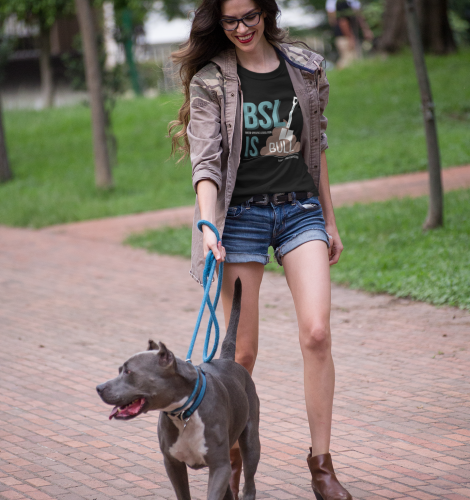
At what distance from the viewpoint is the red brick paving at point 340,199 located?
39.1 ft

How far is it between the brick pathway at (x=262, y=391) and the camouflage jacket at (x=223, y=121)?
135cm

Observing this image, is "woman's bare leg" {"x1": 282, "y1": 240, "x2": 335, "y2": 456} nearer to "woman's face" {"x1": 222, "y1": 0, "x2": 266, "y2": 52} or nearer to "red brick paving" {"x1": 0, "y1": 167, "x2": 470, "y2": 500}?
"red brick paving" {"x1": 0, "y1": 167, "x2": 470, "y2": 500}

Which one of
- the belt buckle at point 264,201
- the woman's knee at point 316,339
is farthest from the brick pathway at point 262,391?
the belt buckle at point 264,201

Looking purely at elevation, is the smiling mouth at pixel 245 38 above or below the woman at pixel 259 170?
above

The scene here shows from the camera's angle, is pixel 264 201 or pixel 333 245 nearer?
pixel 264 201

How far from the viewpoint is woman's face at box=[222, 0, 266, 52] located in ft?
11.4

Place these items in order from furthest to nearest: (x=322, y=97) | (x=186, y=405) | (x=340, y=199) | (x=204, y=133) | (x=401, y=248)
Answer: (x=340, y=199) < (x=401, y=248) < (x=322, y=97) < (x=204, y=133) < (x=186, y=405)

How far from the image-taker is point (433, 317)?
6699mm

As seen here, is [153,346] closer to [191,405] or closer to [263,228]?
[191,405]

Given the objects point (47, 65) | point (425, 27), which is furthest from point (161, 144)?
point (47, 65)

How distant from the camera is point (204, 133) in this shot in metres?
3.44

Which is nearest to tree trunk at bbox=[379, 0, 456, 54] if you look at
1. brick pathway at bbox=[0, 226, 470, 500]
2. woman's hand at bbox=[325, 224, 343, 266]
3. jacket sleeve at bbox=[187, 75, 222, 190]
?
→ brick pathway at bbox=[0, 226, 470, 500]

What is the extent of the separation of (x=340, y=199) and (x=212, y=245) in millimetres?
9272

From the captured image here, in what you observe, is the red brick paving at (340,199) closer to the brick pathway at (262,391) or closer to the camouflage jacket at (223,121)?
the brick pathway at (262,391)
